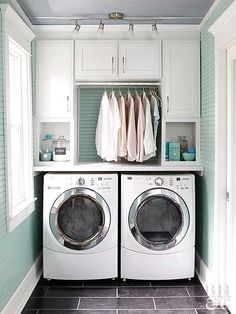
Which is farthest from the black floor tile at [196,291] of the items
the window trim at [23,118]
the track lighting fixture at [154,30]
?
the track lighting fixture at [154,30]

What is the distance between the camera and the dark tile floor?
280 cm

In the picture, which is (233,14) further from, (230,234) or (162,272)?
(162,272)

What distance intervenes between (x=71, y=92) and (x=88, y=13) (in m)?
0.70

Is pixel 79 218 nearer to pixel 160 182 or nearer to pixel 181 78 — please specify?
pixel 160 182

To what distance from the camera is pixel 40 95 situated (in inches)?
132

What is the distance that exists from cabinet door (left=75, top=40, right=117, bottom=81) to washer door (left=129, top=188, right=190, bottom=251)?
46.9 inches

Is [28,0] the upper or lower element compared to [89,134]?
upper

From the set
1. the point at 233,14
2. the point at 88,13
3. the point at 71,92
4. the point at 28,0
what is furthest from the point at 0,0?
the point at 233,14

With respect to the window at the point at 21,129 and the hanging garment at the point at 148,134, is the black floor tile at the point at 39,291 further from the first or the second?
the hanging garment at the point at 148,134

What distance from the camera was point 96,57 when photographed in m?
3.35

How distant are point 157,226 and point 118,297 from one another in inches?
27.2

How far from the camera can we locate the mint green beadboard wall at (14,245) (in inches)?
95.2

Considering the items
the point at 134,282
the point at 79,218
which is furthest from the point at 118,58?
the point at 134,282

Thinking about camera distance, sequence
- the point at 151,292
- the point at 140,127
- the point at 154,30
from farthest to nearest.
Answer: the point at 140,127, the point at 154,30, the point at 151,292
